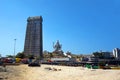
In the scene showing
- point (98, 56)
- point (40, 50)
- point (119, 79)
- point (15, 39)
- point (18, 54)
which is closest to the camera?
point (119, 79)

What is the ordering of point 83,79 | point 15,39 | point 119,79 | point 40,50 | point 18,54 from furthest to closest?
point 40,50 → point 18,54 → point 15,39 → point 83,79 → point 119,79

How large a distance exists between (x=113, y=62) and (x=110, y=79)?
143 metres

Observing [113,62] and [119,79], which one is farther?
[113,62]

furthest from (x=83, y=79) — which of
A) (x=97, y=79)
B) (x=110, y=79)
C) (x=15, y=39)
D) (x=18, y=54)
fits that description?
(x=18, y=54)

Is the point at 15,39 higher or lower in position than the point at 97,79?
higher

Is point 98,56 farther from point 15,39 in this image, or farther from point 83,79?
point 83,79

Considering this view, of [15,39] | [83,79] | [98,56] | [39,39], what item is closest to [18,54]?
[15,39]

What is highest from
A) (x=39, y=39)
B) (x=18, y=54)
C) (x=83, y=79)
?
(x=39, y=39)

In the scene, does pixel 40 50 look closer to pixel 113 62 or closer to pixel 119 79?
pixel 113 62

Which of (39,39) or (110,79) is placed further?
(39,39)

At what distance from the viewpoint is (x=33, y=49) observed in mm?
199250

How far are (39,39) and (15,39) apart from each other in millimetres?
67510

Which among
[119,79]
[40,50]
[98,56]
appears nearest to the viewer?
[119,79]

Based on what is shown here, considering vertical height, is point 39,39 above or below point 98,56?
above
